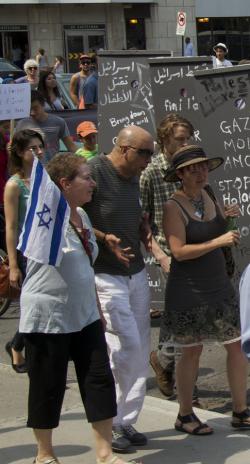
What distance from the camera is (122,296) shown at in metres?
3.61

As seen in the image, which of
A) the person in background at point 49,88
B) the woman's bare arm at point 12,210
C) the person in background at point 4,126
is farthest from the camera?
the person in background at point 49,88

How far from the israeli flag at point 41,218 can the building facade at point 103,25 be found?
2349 centimetres

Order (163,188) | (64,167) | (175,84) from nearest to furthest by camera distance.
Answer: (64,167) < (163,188) < (175,84)

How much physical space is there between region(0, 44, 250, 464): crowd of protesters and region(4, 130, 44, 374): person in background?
82 centimetres

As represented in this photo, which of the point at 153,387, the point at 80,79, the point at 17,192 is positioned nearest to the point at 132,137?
the point at 17,192

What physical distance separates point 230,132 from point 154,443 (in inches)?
113

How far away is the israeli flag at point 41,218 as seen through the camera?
302 cm

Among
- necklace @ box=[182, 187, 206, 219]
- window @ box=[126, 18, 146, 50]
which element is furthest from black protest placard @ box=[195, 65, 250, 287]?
window @ box=[126, 18, 146, 50]

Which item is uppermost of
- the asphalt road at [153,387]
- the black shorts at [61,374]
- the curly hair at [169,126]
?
the curly hair at [169,126]

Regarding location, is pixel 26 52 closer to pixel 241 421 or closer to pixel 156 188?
pixel 156 188

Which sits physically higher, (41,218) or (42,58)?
(42,58)

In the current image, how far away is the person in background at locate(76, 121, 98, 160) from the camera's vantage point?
6.69 meters

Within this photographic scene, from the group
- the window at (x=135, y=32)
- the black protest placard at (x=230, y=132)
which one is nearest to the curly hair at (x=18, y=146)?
the black protest placard at (x=230, y=132)

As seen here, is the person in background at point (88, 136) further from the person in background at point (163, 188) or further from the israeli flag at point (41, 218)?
the israeli flag at point (41, 218)
